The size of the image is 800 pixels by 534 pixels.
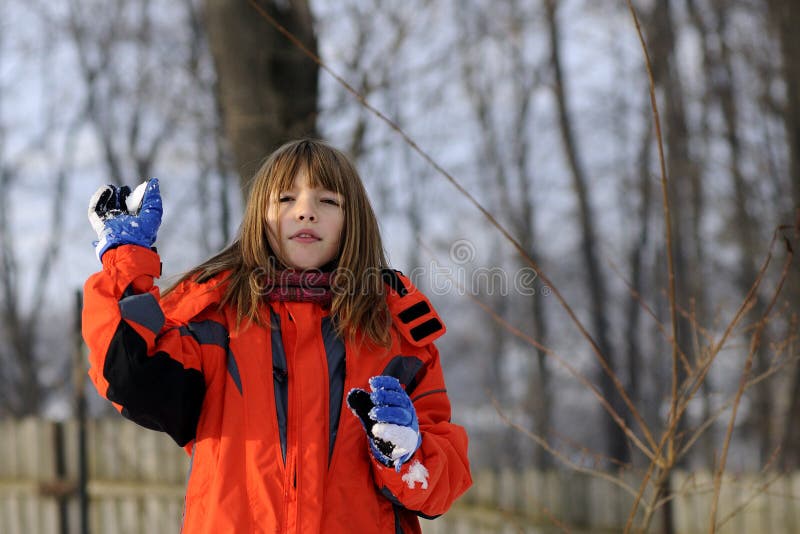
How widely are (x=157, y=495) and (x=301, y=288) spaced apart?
4.37 meters

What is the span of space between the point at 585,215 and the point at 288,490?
11.7m

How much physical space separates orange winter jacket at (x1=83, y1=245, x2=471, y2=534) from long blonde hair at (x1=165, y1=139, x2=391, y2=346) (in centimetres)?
4

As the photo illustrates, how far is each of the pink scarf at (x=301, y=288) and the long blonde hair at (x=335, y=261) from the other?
0.02m

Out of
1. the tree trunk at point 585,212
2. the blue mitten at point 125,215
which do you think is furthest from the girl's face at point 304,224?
the tree trunk at point 585,212

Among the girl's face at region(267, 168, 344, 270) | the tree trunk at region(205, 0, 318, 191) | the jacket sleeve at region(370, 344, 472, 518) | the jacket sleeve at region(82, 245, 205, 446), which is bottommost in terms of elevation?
the jacket sleeve at region(370, 344, 472, 518)

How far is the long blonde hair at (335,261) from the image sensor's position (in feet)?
6.77

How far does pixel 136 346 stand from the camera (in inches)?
71.4

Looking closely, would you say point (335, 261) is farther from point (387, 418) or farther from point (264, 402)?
point (387, 418)

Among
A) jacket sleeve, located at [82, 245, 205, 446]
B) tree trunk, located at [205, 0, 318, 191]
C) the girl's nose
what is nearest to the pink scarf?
the girl's nose

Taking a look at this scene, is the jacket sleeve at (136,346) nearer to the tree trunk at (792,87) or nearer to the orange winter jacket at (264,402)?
the orange winter jacket at (264,402)

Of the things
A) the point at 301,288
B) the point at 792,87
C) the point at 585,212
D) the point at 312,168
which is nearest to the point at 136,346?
the point at 301,288

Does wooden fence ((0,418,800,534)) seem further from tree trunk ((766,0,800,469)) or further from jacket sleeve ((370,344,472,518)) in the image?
tree trunk ((766,0,800,469))

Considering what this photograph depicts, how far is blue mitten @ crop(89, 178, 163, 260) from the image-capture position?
190cm

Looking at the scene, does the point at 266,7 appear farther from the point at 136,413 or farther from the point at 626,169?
the point at 626,169
